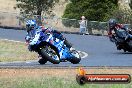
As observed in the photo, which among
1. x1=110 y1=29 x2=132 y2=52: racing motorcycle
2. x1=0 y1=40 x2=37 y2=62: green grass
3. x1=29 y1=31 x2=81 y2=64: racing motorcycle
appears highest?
x1=29 y1=31 x2=81 y2=64: racing motorcycle

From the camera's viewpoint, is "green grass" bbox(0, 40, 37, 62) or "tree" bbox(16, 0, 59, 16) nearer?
"green grass" bbox(0, 40, 37, 62)

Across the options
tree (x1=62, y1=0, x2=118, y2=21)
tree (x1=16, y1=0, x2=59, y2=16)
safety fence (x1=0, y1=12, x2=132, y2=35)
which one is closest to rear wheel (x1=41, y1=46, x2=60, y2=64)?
safety fence (x1=0, y1=12, x2=132, y2=35)

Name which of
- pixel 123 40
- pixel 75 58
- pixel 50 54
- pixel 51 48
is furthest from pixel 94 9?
pixel 50 54

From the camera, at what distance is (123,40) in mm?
29094

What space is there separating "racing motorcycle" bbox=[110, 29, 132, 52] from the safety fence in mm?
16945

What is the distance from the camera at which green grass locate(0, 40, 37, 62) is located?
26344mm

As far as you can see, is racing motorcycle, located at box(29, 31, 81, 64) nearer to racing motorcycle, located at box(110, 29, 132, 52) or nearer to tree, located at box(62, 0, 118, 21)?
racing motorcycle, located at box(110, 29, 132, 52)

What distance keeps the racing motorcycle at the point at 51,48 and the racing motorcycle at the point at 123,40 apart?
10.5 meters

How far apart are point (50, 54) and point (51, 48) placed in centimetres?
22

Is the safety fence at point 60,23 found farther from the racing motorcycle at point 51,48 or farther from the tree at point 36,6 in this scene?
the racing motorcycle at point 51,48

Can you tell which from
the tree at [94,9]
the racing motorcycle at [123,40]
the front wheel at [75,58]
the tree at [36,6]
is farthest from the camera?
the tree at [36,6]

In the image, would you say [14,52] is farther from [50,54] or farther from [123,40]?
[50,54]

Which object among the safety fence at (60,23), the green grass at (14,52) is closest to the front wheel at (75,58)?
the green grass at (14,52)

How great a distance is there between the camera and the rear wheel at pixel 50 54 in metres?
18.4
